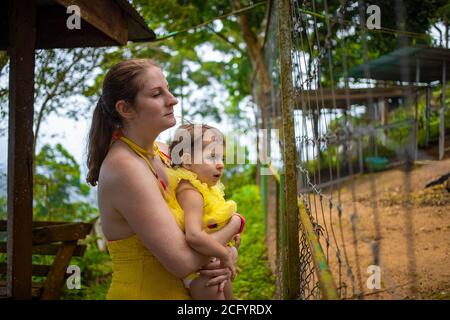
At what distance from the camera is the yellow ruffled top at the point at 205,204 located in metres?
1.63

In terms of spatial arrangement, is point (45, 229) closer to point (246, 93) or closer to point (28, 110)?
point (28, 110)

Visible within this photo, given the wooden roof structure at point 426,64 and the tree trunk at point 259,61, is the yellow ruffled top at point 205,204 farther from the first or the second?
the tree trunk at point 259,61

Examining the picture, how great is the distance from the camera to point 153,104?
5.44 ft

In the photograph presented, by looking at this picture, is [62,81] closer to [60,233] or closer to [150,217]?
[60,233]

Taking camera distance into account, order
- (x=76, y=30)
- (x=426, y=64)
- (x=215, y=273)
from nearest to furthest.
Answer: (x=215, y=273), (x=426, y=64), (x=76, y=30)

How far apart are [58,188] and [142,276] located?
5504 millimetres

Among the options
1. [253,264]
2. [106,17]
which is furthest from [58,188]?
[106,17]

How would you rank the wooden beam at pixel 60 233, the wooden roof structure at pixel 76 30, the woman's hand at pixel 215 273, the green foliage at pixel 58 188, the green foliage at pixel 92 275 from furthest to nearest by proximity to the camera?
the green foliage at pixel 58 188 < the green foliage at pixel 92 275 < the wooden beam at pixel 60 233 < the wooden roof structure at pixel 76 30 < the woman's hand at pixel 215 273

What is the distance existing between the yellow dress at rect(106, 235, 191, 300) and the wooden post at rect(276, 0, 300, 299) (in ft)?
2.21

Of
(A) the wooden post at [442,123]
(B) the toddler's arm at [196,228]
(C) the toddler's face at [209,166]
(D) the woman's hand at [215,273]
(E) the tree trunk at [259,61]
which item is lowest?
(D) the woman's hand at [215,273]

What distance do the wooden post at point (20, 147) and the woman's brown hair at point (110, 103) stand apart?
76 cm

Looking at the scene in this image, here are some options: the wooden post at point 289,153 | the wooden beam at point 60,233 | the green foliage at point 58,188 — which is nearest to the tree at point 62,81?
the green foliage at point 58,188

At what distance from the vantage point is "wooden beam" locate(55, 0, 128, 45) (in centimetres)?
248

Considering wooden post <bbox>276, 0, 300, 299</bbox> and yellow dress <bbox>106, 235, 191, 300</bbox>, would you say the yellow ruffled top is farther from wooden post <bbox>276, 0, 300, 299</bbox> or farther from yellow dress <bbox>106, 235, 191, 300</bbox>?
wooden post <bbox>276, 0, 300, 299</bbox>
